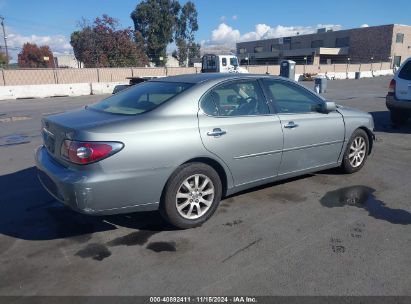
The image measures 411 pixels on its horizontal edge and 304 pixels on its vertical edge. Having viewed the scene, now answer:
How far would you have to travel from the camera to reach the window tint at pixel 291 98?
4520 mm

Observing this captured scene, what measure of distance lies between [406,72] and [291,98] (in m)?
5.66

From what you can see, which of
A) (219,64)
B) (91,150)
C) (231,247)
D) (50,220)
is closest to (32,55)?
(219,64)

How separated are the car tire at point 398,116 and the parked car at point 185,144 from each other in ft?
18.1

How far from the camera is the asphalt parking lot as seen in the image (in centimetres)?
285

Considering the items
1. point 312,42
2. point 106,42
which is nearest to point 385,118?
point 106,42

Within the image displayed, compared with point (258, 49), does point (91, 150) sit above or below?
below

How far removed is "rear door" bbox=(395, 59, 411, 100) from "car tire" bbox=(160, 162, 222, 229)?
6.91 meters

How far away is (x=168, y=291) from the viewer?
2773 millimetres

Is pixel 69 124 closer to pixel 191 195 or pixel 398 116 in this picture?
pixel 191 195

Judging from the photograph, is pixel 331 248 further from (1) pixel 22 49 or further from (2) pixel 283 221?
(1) pixel 22 49

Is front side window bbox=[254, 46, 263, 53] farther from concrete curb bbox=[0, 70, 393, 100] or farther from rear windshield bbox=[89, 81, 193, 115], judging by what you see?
rear windshield bbox=[89, 81, 193, 115]

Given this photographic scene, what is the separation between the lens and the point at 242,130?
158 inches

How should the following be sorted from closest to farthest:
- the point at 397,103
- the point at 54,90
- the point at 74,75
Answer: the point at 397,103
the point at 54,90
the point at 74,75

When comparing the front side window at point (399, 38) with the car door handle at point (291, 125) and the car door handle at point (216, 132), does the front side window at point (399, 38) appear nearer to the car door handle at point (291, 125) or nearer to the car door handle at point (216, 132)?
the car door handle at point (291, 125)
